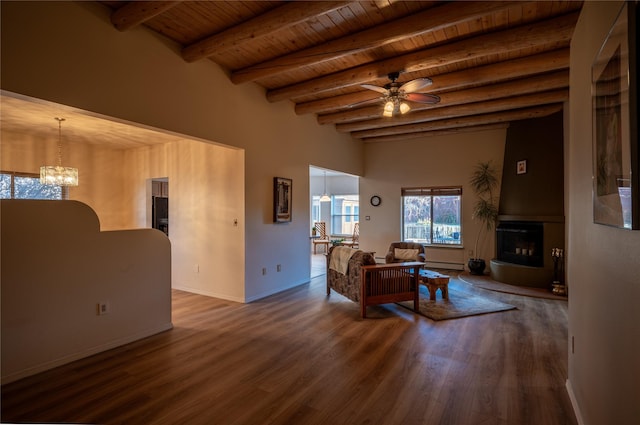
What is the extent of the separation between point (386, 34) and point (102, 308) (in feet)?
13.1

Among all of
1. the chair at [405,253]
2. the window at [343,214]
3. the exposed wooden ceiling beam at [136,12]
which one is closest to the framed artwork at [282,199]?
the chair at [405,253]

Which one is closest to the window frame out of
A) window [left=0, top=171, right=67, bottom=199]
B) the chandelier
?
the chandelier

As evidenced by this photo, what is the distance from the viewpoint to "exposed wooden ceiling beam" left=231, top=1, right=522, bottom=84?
9.40 ft

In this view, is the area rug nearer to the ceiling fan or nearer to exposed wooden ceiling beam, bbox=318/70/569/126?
the ceiling fan

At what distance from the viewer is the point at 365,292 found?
13.8 feet

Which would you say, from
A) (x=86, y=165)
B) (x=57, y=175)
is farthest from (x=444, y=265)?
(x=86, y=165)

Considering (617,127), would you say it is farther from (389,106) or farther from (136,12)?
(136,12)

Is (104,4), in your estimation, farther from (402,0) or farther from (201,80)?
(402,0)

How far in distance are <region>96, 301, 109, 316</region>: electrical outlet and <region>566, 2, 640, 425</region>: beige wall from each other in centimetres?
391

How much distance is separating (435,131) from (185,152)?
537cm

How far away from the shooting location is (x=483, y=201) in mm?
6957

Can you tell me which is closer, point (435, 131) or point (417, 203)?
point (435, 131)

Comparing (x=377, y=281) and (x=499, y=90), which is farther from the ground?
(x=499, y=90)

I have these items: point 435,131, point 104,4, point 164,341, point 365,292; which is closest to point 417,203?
point 435,131
